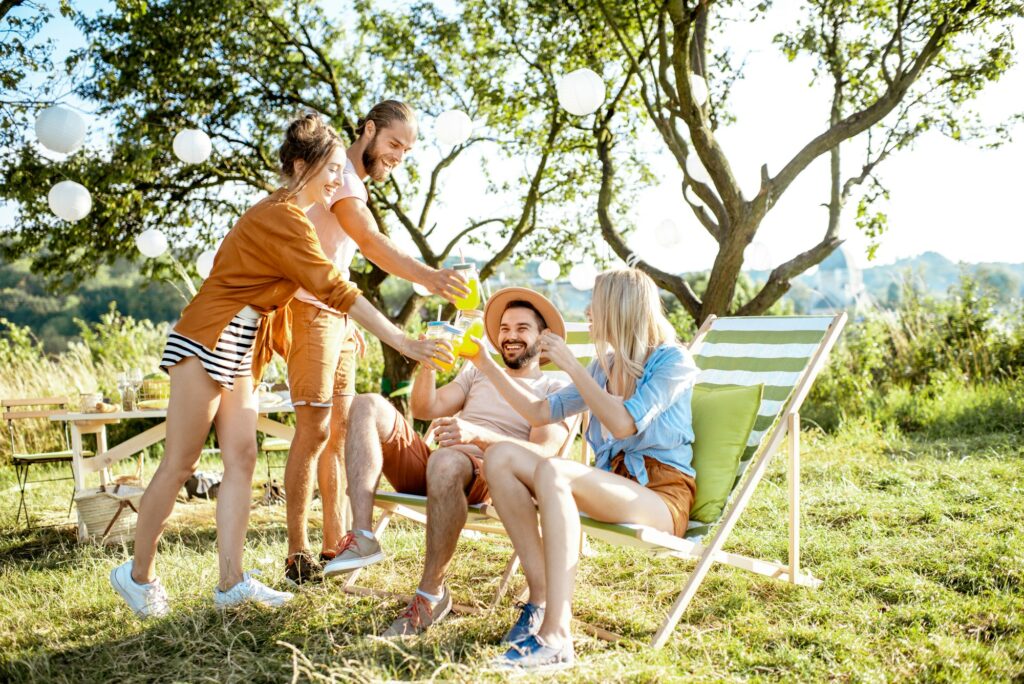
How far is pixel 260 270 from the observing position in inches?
110

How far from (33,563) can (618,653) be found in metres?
3.17

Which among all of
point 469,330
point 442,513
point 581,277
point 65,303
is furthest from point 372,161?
point 65,303

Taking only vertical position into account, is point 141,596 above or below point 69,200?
below

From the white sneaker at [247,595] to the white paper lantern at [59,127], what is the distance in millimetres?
3253

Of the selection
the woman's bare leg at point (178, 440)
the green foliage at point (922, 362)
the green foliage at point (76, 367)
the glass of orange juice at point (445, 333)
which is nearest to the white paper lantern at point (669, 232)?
the green foliage at point (922, 362)

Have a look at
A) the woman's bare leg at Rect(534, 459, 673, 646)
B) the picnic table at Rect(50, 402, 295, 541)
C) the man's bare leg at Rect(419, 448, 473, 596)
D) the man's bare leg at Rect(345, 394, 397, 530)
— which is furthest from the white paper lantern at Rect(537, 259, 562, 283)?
the woman's bare leg at Rect(534, 459, 673, 646)

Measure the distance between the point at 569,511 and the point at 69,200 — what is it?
4.89m

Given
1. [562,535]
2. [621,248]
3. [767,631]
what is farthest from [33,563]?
[621,248]

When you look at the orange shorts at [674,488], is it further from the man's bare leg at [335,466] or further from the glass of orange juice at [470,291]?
the man's bare leg at [335,466]

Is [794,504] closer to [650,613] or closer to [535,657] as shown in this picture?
[650,613]

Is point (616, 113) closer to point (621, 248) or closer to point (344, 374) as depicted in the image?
point (621, 248)

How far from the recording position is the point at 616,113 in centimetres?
839

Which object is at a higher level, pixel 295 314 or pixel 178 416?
pixel 295 314

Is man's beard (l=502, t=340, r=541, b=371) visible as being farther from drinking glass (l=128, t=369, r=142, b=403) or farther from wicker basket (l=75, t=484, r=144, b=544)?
drinking glass (l=128, t=369, r=142, b=403)
